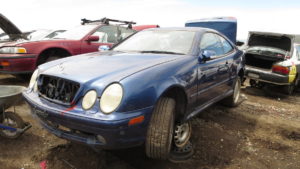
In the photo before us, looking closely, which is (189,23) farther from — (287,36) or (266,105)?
(266,105)

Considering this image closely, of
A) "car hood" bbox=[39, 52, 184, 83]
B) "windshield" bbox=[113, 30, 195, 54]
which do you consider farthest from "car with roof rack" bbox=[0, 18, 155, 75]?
"car hood" bbox=[39, 52, 184, 83]

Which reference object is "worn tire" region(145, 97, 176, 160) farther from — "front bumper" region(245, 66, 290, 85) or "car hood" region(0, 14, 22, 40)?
"front bumper" region(245, 66, 290, 85)

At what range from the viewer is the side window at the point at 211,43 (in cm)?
298

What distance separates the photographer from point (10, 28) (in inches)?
198

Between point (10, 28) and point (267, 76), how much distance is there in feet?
20.3

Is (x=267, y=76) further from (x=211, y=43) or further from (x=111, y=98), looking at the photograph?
(x=111, y=98)

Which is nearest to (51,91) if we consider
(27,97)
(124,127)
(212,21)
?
(27,97)

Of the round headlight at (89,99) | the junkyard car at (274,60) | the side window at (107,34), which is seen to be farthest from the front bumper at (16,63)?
the junkyard car at (274,60)

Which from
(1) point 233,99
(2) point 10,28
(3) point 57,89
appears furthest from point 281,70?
(2) point 10,28

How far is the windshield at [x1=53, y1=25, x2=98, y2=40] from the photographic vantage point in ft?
16.5

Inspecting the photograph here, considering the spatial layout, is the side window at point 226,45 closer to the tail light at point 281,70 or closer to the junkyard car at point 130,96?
the junkyard car at point 130,96

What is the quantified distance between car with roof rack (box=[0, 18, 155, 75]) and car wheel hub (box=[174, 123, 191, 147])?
313cm

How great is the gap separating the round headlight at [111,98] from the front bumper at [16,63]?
3.23 m

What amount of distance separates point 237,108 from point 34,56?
4.10 m
